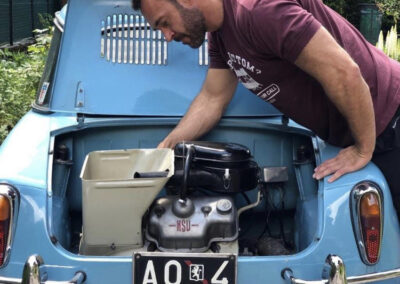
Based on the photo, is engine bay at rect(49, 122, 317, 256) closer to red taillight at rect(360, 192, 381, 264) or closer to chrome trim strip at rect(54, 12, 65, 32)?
red taillight at rect(360, 192, 381, 264)

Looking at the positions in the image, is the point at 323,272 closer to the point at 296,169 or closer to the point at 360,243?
the point at 360,243

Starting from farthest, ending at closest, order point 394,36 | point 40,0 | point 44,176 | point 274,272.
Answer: point 40,0 < point 394,36 < point 44,176 < point 274,272

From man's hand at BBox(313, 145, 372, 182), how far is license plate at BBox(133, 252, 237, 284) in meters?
0.61

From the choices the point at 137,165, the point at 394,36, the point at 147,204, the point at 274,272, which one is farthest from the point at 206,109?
Result: the point at 394,36

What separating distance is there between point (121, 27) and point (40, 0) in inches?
444

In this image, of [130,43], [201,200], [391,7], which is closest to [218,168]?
[201,200]

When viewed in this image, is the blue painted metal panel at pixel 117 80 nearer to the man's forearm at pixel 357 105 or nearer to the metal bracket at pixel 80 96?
the metal bracket at pixel 80 96

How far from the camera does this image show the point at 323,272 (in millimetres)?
2336

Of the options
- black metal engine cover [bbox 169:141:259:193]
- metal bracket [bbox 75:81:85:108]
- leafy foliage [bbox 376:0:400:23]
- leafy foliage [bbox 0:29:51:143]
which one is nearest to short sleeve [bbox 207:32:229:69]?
black metal engine cover [bbox 169:141:259:193]

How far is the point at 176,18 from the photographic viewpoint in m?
2.58

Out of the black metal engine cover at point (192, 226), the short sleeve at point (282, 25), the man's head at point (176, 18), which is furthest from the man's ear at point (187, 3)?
the black metal engine cover at point (192, 226)

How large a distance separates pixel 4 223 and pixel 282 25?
1.39 metres

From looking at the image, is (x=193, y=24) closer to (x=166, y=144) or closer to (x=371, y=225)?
(x=166, y=144)

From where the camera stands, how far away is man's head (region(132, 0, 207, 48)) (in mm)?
2533
